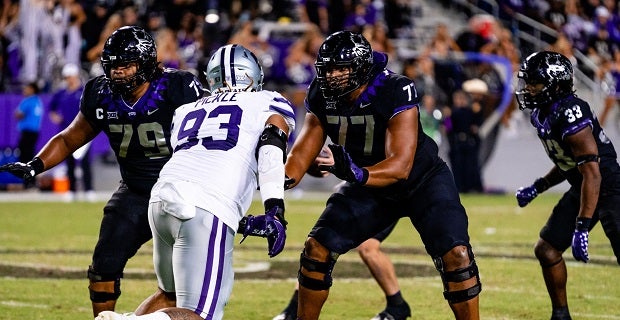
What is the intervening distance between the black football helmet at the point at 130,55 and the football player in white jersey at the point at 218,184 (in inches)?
28.3

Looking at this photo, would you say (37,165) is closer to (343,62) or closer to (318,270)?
(318,270)

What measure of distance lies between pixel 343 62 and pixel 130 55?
1140 mm

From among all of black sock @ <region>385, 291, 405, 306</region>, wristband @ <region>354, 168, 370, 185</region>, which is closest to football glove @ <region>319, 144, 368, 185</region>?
wristband @ <region>354, 168, 370, 185</region>

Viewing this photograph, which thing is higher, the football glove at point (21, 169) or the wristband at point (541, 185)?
the football glove at point (21, 169)

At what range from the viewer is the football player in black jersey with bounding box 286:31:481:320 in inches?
221

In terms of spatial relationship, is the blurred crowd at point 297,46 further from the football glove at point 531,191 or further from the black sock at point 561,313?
the black sock at point 561,313

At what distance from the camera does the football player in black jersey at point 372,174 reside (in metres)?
5.62

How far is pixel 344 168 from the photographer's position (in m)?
5.27

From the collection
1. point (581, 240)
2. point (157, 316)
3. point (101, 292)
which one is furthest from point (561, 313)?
point (157, 316)

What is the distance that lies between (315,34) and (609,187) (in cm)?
1124

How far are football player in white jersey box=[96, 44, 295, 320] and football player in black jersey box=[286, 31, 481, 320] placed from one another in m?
0.66

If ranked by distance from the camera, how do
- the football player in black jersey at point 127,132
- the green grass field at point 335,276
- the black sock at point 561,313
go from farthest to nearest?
the green grass field at point 335,276 < the black sock at point 561,313 < the football player in black jersey at point 127,132

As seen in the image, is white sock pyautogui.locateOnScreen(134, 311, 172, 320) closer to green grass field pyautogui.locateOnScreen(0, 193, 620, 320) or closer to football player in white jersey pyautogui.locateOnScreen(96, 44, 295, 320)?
football player in white jersey pyautogui.locateOnScreen(96, 44, 295, 320)

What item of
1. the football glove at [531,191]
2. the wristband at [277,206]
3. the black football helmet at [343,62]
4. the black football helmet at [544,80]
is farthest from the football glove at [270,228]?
the football glove at [531,191]
